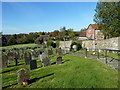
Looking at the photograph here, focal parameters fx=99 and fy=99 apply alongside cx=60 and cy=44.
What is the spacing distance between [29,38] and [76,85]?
2398 inches

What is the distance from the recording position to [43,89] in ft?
15.8

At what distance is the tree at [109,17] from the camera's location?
1764cm

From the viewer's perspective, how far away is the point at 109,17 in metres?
18.9

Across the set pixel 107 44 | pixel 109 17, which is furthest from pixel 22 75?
pixel 109 17

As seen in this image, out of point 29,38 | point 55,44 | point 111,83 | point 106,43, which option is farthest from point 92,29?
point 111,83

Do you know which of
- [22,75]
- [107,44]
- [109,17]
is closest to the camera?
[22,75]

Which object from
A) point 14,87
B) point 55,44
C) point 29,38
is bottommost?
point 14,87

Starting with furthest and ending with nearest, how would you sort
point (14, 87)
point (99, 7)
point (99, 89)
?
point (99, 7) < point (14, 87) < point (99, 89)

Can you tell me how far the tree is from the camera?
1764cm

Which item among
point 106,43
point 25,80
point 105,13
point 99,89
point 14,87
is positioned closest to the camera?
point 99,89

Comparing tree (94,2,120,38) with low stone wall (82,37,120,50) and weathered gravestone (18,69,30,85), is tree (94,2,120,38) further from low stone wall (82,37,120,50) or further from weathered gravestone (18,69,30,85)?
weathered gravestone (18,69,30,85)

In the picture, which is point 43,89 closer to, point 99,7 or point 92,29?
point 99,7

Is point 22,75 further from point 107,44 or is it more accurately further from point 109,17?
point 109,17

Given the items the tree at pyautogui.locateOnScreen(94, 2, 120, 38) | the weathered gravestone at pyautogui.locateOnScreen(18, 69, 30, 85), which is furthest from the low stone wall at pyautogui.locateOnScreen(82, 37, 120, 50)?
the weathered gravestone at pyautogui.locateOnScreen(18, 69, 30, 85)
